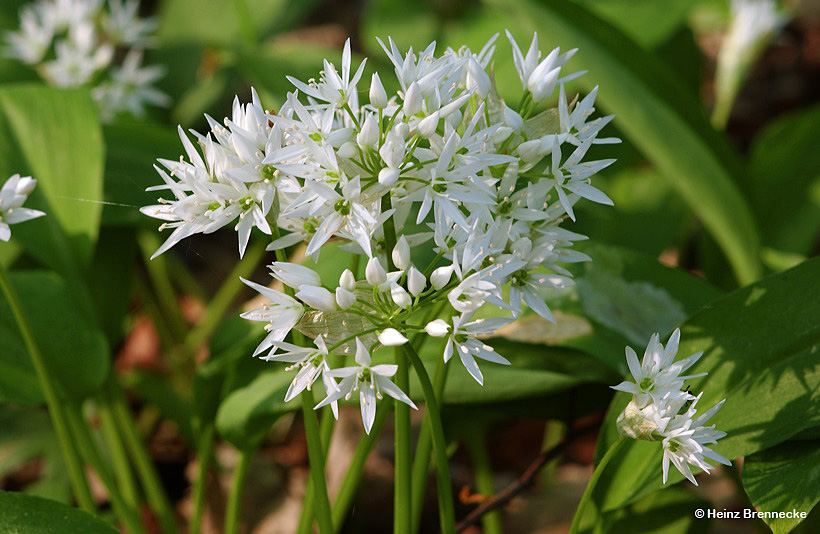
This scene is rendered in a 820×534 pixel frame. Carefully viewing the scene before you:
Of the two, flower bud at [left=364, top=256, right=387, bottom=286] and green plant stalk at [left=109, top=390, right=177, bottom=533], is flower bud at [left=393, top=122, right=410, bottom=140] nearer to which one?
flower bud at [left=364, top=256, right=387, bottom=286]

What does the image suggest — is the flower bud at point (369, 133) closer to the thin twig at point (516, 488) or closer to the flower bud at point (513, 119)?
the flower bud at point (513, 119)

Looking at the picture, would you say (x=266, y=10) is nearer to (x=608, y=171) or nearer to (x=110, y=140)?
(x=110, y=140)

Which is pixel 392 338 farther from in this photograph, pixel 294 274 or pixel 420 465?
pixel 420 465

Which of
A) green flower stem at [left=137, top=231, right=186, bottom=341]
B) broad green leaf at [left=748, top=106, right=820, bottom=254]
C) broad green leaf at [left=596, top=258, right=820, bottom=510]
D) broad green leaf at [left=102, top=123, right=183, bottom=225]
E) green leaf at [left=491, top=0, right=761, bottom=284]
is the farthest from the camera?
green flower stem at [left=137, top=231, right=186, bottom=341]

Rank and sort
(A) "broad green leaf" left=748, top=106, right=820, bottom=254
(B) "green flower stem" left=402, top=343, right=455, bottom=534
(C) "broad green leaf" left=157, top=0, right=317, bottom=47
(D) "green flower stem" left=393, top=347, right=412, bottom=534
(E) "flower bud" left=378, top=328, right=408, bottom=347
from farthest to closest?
(C) "broad green leaf" left=157, top=0, right=317, bottom=47
(A) "broad green leaf" left=748, top=106, right=820, bottom=254
(D) "green flower stem" left=393, top=347, right=412, bottom=534
(B) "green flower stem" left=402, top=343, right=455, bottom=534
(E) "flower bud" left=378, top=328, right=408, bottom=347

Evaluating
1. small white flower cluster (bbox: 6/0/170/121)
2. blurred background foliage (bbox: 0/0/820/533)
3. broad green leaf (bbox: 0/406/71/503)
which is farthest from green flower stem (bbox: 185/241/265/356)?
small white flower cluster (bbox: 6/0/170/121)
